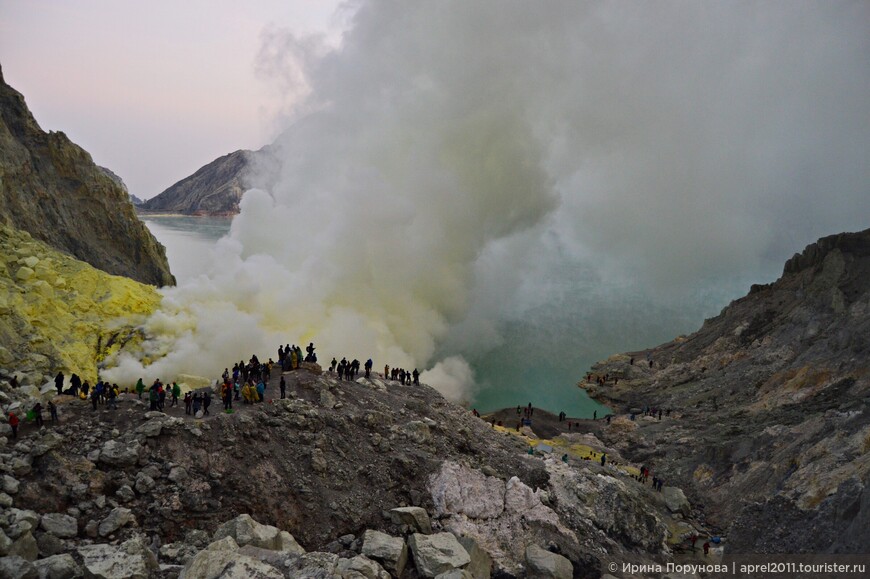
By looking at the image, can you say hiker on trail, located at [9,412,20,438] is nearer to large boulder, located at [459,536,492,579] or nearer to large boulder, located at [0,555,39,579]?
large boulder, located at [0,555,39,579]

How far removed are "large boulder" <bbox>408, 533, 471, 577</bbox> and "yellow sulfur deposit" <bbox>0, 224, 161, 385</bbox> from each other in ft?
80.4

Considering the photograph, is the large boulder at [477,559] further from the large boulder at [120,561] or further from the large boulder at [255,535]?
the large boulder at [120,561]

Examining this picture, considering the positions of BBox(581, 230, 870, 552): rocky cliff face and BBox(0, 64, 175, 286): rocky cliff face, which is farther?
BBox(0, 64, 175, 286): rocky cliff face

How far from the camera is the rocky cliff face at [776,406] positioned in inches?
1002

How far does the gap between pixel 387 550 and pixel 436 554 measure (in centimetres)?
159

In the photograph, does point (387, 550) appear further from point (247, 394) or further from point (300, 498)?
point (247, 394)

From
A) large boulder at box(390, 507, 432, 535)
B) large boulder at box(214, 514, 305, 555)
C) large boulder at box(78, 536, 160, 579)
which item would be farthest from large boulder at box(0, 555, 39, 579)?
large boulder at box(390, 507, 432, 535)

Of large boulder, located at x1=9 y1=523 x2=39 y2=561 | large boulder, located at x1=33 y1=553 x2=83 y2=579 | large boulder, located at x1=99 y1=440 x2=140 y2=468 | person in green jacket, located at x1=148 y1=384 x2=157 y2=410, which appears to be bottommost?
large boulder, located at x1=33 y1=553 x2=83 y2=579

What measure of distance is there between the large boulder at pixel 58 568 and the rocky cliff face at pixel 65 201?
3640 cm

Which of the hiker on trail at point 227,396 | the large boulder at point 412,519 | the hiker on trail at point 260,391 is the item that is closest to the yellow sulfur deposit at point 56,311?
the hiker on trail at point 227,396

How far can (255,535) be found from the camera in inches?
628

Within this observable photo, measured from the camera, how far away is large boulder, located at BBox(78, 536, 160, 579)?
42.4 ft

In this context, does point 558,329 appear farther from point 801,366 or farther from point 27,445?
point 27,445

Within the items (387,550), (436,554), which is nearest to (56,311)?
(387,550)
